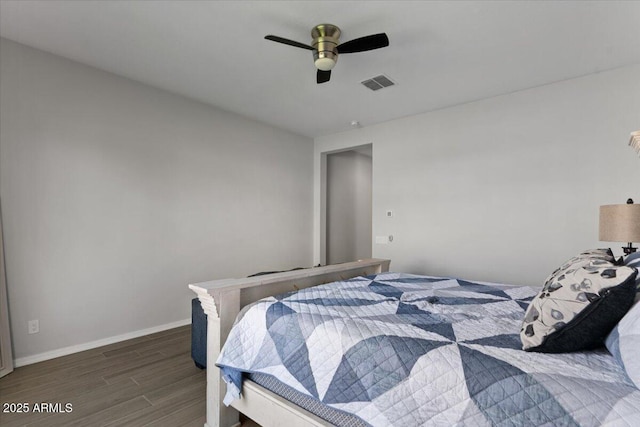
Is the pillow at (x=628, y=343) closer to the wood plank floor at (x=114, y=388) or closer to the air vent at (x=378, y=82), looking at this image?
the wood plank floor at (x=114, y=388)

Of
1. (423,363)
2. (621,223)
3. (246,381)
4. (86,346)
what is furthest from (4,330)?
(621,223)

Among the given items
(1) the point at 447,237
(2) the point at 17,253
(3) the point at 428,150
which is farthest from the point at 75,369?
(3) the point at 428,150

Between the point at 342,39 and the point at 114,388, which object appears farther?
the point at 342,39

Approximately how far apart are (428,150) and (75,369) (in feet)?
14.0

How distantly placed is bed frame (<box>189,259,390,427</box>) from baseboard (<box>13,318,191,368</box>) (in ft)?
6.03

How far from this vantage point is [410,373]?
1.07 metres

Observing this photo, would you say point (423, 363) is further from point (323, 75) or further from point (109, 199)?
point (109, 199)

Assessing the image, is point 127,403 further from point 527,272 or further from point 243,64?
point 527,272

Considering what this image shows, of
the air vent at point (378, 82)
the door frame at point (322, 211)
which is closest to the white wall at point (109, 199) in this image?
the door frame at point (322, 211)

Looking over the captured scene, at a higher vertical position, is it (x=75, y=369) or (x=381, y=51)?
(x=381, y=51)

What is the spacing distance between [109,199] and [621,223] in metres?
4.14

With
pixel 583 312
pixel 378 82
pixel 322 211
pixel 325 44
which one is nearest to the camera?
pixel 583 312

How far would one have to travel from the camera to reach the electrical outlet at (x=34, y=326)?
2.56m

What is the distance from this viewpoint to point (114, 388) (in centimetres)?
215
